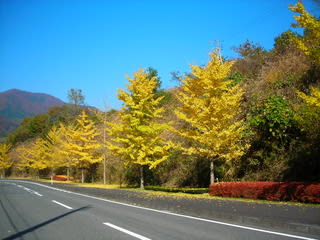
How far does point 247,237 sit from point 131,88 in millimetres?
17439

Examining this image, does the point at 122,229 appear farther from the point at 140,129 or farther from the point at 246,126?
the point at 140,129

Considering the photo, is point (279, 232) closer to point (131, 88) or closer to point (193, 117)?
point (193, 117)

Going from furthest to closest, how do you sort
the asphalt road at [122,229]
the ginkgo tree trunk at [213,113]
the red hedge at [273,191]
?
the ginkgo tree trunk at [213,113] → the red hedge at [273,191] → the asphalt road at [122,229]

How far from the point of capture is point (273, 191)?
11.4 metres

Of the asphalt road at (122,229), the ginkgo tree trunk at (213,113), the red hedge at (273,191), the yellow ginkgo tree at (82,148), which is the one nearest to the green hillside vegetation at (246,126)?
the ginkgo tree trunk at (213,113)

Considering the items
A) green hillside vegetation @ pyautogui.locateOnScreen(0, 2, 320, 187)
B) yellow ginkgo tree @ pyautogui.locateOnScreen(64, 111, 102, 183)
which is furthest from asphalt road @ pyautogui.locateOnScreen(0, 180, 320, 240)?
yellow ginkgo tree @ pyautogui.locateOnScreen(64, 111, 102, 183)

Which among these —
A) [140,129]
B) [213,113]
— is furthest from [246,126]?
[140,129]

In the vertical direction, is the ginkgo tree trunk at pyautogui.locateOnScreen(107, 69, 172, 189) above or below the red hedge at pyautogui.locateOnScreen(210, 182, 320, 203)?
above

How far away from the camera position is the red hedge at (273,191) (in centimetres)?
986

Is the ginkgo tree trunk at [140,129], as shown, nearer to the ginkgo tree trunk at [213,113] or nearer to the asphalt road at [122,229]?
the ginkgo tree trunk at [213,113]

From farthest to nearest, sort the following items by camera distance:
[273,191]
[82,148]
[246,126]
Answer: [82,148] < [246,126] < [273,191]

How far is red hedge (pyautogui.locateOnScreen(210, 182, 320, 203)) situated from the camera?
986 centimetres

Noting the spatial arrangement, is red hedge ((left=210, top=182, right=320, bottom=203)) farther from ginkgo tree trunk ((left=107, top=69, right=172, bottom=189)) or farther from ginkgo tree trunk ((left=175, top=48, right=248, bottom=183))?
ginkgo tree trunk ((left=107, top=69, right=172, bottom=189))

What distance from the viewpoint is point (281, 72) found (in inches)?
892
